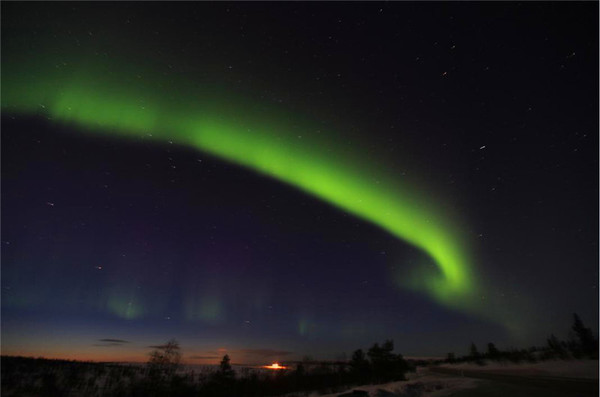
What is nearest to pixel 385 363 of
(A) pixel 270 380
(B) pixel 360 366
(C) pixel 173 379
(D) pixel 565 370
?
(B) pixel 360 366

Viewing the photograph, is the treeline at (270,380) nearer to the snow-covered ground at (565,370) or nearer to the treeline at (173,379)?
the treeline at (173,379)

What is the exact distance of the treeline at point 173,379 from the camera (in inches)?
786

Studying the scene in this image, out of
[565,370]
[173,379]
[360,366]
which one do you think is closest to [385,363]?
[360,366]

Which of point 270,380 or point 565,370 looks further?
point 270,380

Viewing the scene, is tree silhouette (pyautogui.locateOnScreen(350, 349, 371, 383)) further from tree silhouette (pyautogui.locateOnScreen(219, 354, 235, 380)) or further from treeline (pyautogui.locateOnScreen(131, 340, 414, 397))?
tree silhouette (pyautogui.locateOnScreen(219, 354, 235, 380))

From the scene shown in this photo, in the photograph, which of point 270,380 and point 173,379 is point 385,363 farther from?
point 173,379

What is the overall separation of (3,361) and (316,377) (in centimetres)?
3843

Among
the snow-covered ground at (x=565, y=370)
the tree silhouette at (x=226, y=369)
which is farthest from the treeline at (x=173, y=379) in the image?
the snow-covered ground at (x=565, y=370)

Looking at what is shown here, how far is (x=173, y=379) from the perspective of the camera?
1410 inches

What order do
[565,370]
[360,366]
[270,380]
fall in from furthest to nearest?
[360,366] < [270,380] < [565,370]

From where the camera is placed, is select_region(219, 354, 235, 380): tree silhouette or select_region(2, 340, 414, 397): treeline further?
select_region(219, 354, 235, 380): tree silhouette

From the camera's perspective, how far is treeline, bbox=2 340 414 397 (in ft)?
65.5

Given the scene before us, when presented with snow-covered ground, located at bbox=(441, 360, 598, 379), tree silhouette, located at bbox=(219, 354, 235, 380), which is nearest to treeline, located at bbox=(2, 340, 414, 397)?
tree silhouette, located at bbox=(219, 354, 235, 380)

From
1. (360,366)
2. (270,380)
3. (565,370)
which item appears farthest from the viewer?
(360,366)
